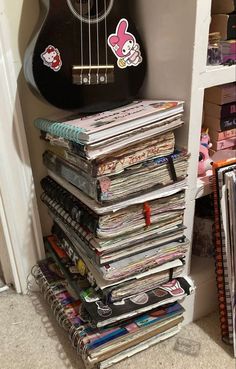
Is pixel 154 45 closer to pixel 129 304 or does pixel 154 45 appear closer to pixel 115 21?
pixel 115 21

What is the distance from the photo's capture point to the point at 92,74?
2.90 ft

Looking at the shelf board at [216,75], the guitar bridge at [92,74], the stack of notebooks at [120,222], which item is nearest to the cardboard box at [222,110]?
the shelf board at [216,75]

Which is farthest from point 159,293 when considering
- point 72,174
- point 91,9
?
point 91,9

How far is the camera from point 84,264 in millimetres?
975

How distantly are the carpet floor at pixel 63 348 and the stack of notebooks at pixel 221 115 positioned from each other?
57cm

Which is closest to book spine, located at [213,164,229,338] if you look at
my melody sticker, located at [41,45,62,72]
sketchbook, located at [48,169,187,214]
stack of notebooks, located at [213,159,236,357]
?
stack of notebooks, located at [213,159,236,357]

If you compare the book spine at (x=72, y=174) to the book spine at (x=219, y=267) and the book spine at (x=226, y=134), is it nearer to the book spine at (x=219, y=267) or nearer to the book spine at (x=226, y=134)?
the book spine at (x=219, y=267)

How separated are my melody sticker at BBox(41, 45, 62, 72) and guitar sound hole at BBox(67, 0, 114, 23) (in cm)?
10

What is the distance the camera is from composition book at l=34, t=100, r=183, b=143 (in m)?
0.75

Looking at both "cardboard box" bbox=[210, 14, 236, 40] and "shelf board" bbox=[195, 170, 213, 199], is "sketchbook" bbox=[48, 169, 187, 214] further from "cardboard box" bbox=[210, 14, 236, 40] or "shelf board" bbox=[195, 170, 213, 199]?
"cardboard box" bbox=[210, 14, 236, 40]

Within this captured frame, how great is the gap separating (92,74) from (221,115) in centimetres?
40

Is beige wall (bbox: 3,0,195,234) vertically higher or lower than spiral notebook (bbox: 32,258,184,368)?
higher

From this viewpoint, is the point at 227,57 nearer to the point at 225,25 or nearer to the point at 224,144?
the point at 225,25

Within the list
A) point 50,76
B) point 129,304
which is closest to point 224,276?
point 129,304
